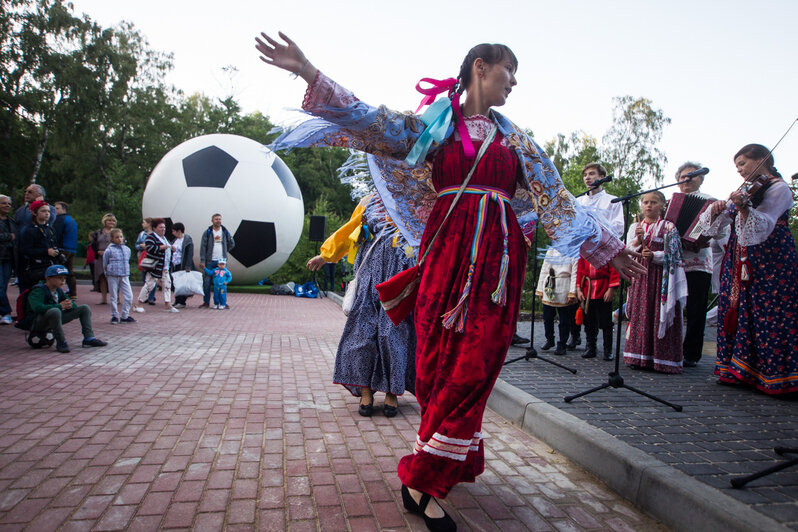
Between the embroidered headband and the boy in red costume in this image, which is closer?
the embroidered headband

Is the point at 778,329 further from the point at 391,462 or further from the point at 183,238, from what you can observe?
the point at 183,238

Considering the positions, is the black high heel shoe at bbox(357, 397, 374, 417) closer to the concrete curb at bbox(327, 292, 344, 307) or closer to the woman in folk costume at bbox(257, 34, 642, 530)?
the woman in folk costume at bbox(257, 34, 642, 530)

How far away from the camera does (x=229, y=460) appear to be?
2859 millimetres

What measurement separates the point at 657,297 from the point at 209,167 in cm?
1272

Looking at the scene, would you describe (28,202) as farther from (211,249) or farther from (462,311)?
(462,311)

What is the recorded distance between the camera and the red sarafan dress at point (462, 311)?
220 centimetres

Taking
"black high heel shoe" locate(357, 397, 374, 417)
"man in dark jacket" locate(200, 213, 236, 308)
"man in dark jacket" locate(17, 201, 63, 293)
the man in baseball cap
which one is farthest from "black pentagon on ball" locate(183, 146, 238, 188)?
"black high heel shoe" locate(357, 397, 374, 417)

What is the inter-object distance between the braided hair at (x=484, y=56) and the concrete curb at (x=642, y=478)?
205 centimetres

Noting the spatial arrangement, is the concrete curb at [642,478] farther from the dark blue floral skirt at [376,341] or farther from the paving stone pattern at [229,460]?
the dark blue floral skirt at [376,341]

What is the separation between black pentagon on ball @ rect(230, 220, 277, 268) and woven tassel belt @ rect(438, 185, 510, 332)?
13.1 meters

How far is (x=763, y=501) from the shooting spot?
2.30 m

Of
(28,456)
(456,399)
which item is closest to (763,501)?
(456,399)

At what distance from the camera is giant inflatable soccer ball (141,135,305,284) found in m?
14.5

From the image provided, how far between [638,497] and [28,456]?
10.3 ft
